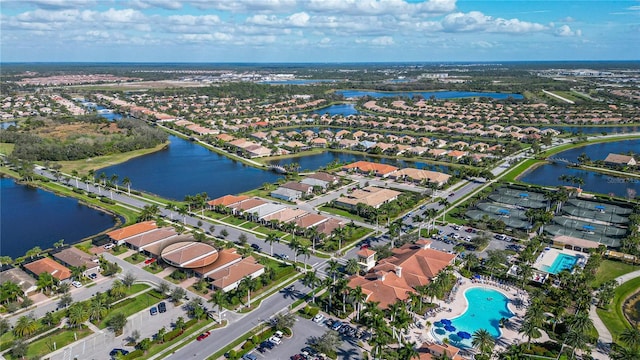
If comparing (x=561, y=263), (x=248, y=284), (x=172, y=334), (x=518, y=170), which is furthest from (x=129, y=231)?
(x=518, y=170)

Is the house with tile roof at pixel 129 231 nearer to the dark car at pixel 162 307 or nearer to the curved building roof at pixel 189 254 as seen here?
the curved building roof at pixel 189 254

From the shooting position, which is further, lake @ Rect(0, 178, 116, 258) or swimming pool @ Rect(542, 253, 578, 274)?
lake @ Rect(0, 178, 116, 258)

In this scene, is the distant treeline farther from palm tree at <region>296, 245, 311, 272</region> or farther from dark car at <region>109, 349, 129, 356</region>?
dark car at <region>109, 349, 129, 356</region>

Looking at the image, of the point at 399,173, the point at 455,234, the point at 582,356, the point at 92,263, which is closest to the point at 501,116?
the point at 399,173

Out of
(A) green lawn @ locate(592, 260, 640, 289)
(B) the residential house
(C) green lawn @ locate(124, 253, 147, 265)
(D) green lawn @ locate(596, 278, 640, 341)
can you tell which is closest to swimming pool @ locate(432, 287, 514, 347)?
(D) green lawn @ locate(596, 278, 640, 341)

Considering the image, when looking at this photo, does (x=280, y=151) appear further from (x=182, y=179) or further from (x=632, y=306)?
(x=632, y=306)
